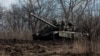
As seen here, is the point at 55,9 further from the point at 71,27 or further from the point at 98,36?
the point at 98,36

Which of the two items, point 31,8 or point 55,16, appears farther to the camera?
point 31,8

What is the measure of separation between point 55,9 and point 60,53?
38.6m

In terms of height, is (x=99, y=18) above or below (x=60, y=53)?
above

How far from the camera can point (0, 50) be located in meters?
14.2

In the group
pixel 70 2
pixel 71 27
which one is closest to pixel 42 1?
pixel 70 2

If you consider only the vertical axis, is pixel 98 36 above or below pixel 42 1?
below

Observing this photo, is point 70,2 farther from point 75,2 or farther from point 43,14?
point 43,14

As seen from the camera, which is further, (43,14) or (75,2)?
(43,14)

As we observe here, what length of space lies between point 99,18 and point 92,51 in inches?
192

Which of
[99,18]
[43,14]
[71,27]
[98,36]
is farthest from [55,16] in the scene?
[98,36]

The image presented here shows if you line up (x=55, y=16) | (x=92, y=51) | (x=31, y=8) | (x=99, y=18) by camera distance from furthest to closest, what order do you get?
1. (x=31, y=8)
2. (x=55, y=16)
3. (x=99, y=18)
4. (x=92, y=51)

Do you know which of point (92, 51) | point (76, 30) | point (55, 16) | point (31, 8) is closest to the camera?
point (92, 51)

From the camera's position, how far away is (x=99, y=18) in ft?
60.0

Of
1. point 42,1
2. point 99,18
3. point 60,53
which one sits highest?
point 42,1
